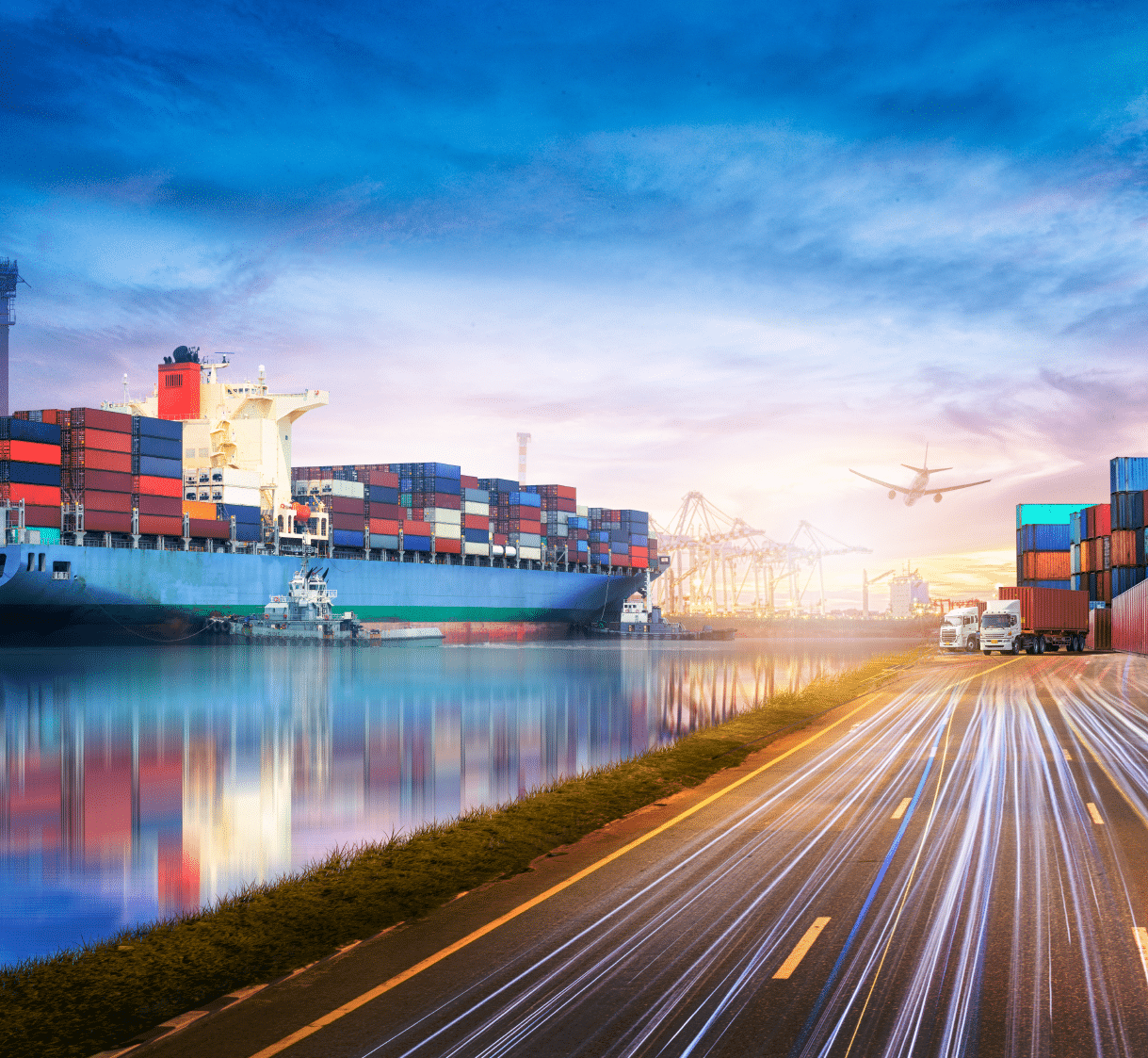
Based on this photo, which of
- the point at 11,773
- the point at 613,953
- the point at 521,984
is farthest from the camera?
the point at 11,773

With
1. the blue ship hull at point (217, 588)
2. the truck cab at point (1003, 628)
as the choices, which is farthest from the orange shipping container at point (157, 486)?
the truck cab at point (1003, 628)

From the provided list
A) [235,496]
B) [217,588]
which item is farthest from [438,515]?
[217,588]

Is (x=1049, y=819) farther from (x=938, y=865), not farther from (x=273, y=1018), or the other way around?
(x=273, y=1018)

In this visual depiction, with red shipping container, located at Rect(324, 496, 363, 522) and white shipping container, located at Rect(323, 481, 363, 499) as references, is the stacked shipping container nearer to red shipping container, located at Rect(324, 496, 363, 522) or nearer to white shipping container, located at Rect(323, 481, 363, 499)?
red shipping container, located at Rect(324, 496, 363, 522)

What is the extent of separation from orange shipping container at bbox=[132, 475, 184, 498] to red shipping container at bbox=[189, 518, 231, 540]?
9.33ft

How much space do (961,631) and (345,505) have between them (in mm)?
50882

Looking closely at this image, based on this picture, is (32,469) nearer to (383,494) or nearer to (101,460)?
(101,460)

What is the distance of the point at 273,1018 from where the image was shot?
7852 mm

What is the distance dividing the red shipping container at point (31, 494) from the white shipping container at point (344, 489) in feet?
85.7

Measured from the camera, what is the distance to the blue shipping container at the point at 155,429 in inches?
2857

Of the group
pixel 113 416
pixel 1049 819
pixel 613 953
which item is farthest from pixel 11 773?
pixel 113 416

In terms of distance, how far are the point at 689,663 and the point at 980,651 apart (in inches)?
757

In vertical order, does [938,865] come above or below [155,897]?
above

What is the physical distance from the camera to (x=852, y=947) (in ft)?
29.7
